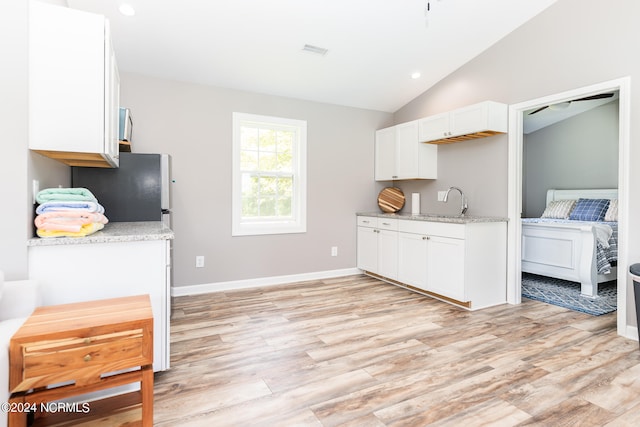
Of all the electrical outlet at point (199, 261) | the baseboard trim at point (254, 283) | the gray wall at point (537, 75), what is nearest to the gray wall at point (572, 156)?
the gray wall at point (537, 75)

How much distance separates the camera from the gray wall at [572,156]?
561cm

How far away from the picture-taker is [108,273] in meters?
1.84

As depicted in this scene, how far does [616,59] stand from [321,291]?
340cm

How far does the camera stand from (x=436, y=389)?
6.39 feet

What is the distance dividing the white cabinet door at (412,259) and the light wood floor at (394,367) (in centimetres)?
43

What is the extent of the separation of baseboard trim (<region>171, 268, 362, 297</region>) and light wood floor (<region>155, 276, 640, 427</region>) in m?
0.36

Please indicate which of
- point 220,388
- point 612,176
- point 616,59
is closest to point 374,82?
point 616,59

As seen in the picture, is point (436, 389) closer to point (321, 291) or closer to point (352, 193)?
point (321, 291)

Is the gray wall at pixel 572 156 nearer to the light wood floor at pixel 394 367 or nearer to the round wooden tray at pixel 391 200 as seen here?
the round wooden tray at pixel 391 200

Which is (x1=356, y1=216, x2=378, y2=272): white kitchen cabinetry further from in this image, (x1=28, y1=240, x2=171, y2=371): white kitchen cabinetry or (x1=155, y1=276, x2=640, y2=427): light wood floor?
(x1=28, y1=240, x2=171, y2=371): white kitchen cabinetry

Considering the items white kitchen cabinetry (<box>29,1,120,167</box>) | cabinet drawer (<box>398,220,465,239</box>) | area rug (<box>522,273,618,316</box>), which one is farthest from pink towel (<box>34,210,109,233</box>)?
area rug (<box>522,273,618,316</box>)

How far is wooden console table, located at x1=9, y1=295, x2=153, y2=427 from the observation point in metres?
1.28

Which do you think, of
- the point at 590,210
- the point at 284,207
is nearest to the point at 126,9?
the point at 284,207

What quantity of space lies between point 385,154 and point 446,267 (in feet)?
6.23
